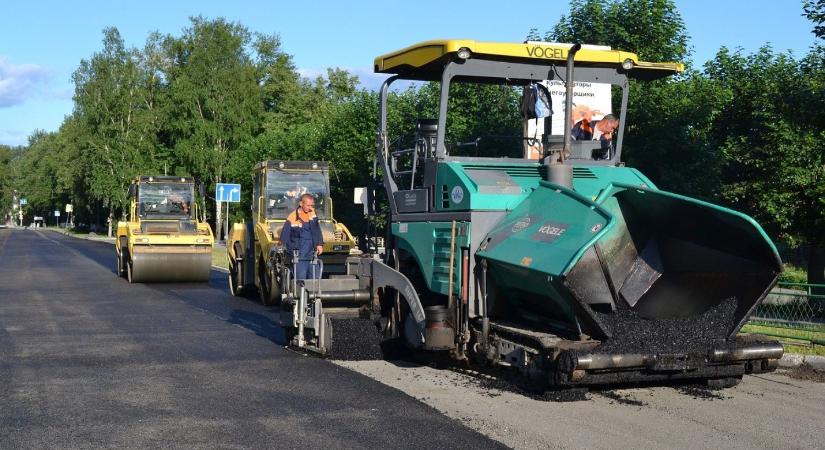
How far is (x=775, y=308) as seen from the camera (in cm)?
1112

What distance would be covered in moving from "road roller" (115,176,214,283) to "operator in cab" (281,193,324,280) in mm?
10725

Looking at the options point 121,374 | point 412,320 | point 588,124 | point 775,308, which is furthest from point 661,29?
point 121,374

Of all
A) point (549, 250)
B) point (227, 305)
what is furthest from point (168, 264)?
point (549, 250)

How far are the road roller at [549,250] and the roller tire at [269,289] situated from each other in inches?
241

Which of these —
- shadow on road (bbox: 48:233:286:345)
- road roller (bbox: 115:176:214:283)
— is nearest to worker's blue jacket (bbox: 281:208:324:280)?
shadow on road (bbox: 48:233:286:345)

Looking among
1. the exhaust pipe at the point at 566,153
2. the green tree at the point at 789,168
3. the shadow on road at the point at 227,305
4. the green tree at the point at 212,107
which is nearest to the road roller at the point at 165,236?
the shadow on road at the point at 227,305

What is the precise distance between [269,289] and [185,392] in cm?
831

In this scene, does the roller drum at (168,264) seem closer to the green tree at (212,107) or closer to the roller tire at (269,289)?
the roller tire at (269,289)

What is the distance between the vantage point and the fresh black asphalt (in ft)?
21.2

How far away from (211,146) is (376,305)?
158ft

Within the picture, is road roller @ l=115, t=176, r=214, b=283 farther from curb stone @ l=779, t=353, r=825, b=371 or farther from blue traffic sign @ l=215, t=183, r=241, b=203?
curb stone @ l=779, t=353, r=825, b=371

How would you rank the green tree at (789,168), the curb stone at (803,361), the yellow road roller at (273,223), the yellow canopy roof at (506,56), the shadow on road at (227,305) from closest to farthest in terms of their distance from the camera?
the yellow canopy roof at (506,56) → the curb stone at (803,361) → the shadow on road at (227,305) → the green tree at (789,168) → the yellow road roller at (273,223)

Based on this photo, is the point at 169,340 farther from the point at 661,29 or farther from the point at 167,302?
the point at 661,29

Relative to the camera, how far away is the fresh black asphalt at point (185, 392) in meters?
6.45
